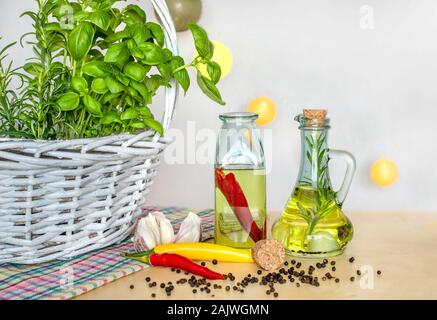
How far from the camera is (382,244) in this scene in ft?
3.59

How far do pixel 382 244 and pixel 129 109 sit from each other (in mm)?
505

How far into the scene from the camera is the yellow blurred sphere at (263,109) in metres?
1.73

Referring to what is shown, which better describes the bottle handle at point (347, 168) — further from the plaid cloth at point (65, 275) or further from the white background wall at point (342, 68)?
the white background wall at point (342, 68)

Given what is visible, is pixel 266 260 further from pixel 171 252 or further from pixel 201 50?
pixel 201 50

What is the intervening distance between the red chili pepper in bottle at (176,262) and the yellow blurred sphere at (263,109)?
0.82m

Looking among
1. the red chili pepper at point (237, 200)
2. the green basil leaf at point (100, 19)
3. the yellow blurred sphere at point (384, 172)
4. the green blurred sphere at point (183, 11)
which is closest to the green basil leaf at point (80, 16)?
the green basil leaf at point (100, 19)

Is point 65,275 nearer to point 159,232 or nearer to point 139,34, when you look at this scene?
point 159,232

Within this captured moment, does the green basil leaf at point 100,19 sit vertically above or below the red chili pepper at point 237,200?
above

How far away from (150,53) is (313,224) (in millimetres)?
367

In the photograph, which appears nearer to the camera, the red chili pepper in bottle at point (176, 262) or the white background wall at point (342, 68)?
the red chili pepper in bottle at point (176, 262)

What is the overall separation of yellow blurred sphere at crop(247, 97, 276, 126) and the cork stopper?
0.73 meters

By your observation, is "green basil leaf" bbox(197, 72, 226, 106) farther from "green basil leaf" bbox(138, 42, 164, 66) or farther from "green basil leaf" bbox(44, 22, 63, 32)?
"green basil leaf" bbox(44, 22, 63, 32)

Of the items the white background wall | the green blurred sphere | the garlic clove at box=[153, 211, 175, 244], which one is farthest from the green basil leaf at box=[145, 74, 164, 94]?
the white background wall
